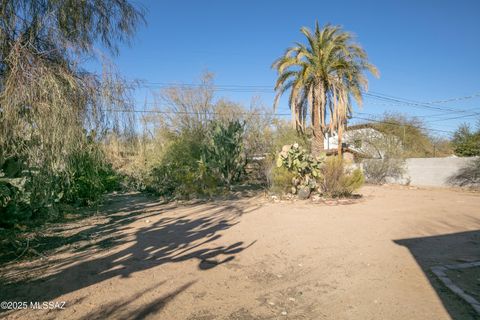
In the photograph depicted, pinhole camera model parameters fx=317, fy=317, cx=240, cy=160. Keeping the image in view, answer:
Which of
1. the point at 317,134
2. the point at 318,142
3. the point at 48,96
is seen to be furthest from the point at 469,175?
the point at 48,96

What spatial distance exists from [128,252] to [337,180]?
9.00m

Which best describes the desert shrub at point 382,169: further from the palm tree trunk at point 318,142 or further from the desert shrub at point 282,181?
the desert shrub at point 282,181

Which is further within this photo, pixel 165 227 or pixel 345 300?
pixel 165 227

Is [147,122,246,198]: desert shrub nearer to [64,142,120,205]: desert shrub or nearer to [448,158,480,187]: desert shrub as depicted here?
[64,142,120,205]: desert shrub

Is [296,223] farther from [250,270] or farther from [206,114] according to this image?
[206,114]

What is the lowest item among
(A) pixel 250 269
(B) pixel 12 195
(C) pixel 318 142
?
(A) pixel 250 269

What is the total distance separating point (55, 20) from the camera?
4.09 metres

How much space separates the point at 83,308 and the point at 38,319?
404mm

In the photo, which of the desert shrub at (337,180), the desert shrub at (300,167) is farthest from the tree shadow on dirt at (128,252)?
the desert shrub at (337,180)

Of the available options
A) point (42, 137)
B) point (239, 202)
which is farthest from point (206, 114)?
point (42, 137)

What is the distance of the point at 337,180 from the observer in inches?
486

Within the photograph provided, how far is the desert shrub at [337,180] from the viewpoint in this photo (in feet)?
40.3

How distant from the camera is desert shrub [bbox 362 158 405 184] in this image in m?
20.8

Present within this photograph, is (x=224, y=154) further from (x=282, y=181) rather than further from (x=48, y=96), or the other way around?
(x=48, y=96)
